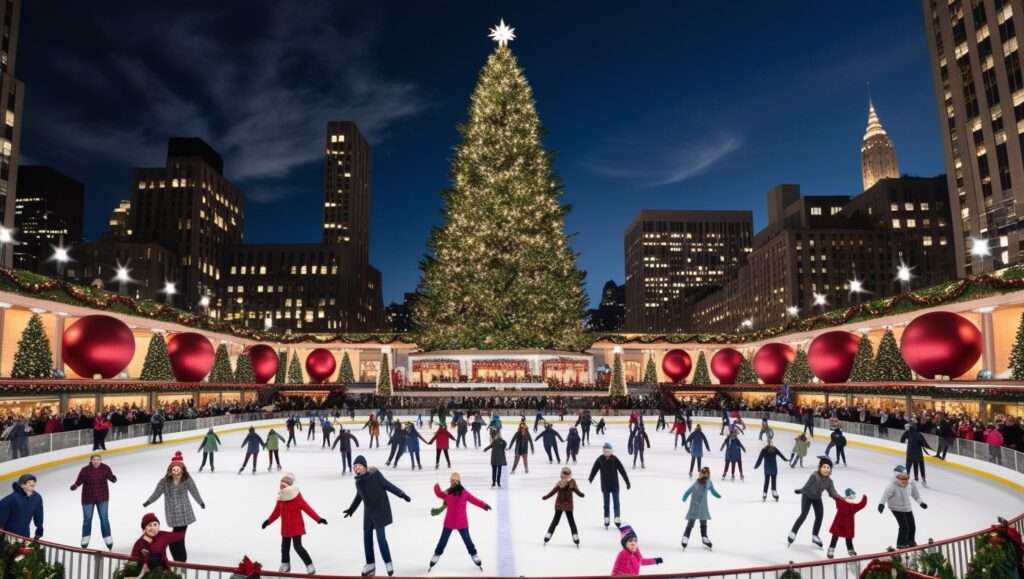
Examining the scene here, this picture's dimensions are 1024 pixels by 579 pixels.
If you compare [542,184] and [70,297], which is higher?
[542,184]

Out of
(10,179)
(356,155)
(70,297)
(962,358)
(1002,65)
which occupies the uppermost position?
(356,155)

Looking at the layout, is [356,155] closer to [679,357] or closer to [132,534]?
[679,357]

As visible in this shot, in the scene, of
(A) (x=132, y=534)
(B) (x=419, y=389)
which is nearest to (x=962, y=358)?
(A) (x=132, y=534)

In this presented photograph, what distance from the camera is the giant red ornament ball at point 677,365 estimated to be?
55.2 meters

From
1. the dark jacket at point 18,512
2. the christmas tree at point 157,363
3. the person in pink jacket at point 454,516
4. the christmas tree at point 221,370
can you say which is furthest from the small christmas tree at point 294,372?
the person in pink jacket at point 454,516

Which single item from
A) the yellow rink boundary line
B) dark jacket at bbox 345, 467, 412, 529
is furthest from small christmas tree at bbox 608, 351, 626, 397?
dark jacket at bbox 345, 467, 412, 529

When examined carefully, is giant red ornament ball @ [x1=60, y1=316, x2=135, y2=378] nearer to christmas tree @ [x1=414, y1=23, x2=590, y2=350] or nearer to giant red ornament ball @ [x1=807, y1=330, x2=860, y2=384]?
christmas tree @ [x1=414, y1=23, x2=590, y2=350]

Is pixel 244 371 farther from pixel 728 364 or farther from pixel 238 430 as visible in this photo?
pixel 728 364

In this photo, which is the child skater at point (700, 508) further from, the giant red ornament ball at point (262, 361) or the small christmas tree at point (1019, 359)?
the giant red ornament ball at point (262, 361)

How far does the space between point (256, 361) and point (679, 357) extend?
1241 inches

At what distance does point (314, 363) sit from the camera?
55594 millimetres

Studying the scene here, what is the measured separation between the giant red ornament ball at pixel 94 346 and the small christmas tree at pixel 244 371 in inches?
746

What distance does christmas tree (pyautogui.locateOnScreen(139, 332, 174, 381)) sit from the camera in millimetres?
38969

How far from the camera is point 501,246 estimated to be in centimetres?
5022
